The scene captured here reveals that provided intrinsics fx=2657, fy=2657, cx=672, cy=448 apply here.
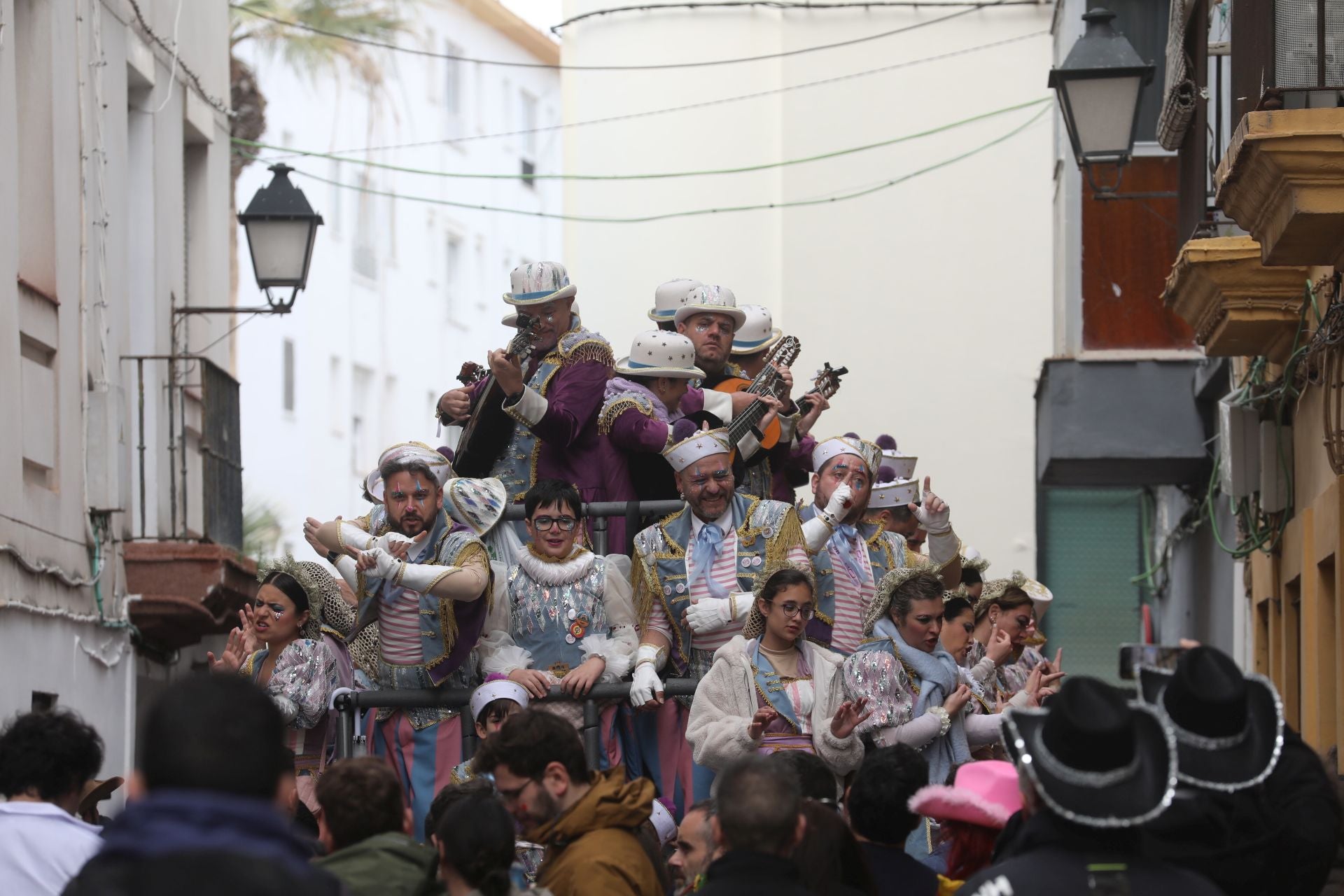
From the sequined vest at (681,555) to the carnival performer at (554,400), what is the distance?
2.31ft

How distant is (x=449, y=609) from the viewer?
10836 millimetres

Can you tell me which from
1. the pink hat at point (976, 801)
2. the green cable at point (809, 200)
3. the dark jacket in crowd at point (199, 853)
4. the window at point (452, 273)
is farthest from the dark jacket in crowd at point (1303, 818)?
the window at point (452, 273)

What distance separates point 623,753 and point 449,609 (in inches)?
36.7

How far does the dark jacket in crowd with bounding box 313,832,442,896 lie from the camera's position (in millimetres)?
6090

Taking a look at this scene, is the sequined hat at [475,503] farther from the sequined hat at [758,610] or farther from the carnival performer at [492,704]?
the sequined hat at [758,610]

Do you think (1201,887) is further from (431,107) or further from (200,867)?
(431,107)

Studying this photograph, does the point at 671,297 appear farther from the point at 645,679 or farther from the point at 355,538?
the point at 645,679

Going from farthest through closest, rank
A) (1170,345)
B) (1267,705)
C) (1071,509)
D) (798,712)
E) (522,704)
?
(1071,509) → (1170,345) → (522,704) → (798,712) → (1267,705)

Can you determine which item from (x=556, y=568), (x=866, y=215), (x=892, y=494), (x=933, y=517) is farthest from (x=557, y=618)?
(x=866, y=215)

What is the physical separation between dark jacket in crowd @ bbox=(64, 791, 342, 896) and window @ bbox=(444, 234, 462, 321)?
47.8m

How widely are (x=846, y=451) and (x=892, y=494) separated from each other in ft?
3.84

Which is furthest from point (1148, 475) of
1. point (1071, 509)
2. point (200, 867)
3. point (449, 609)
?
point (200, 867)

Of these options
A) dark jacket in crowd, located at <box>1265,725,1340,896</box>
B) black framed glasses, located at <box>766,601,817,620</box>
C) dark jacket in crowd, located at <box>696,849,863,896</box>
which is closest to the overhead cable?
black framed glasses, located at <box>766,601,817,620</box>

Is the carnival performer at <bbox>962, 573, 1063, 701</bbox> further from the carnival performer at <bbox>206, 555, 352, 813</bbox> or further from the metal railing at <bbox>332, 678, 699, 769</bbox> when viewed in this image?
the carnival performer at <bbox>206, 555, 352, 813</bbox>
